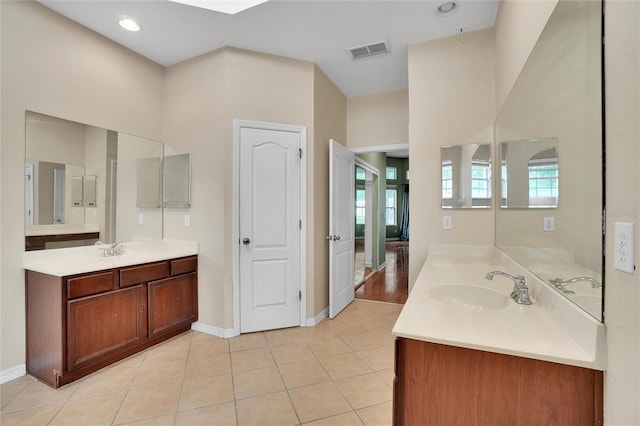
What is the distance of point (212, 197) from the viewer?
109 inches

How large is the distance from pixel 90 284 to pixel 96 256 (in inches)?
22.8

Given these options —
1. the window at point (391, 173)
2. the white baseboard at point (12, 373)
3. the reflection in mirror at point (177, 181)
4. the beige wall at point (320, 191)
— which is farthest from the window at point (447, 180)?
the window at point (391, 173)

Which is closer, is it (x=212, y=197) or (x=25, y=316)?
(x=25, y=316)

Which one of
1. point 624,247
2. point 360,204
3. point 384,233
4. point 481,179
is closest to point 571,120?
point 624,247

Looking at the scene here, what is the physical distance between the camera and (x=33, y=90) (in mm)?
2109

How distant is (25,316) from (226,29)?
2819 millimetres

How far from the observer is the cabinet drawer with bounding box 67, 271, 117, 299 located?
1935mm

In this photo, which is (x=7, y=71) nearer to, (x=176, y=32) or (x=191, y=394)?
(x=176, y=32)

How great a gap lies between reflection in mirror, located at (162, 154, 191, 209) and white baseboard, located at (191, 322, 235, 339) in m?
1.23

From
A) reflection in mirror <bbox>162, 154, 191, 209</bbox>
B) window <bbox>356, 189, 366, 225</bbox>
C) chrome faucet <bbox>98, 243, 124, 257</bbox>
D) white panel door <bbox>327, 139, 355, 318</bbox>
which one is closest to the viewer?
chrome faucet <bbox>98, 243, 124, 257</bbox>

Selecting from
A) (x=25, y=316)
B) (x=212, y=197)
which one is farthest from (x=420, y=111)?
(x=25, y=316)

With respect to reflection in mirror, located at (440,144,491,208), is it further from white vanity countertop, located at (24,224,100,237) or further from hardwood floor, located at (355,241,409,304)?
white vanity countertop, located at (24,224,100,237)

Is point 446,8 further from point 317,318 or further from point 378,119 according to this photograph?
point 317,318

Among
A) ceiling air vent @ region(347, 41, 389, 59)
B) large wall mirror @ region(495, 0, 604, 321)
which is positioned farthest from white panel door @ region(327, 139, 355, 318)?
large wall mirror @ region(495, 0, 604, 321)
